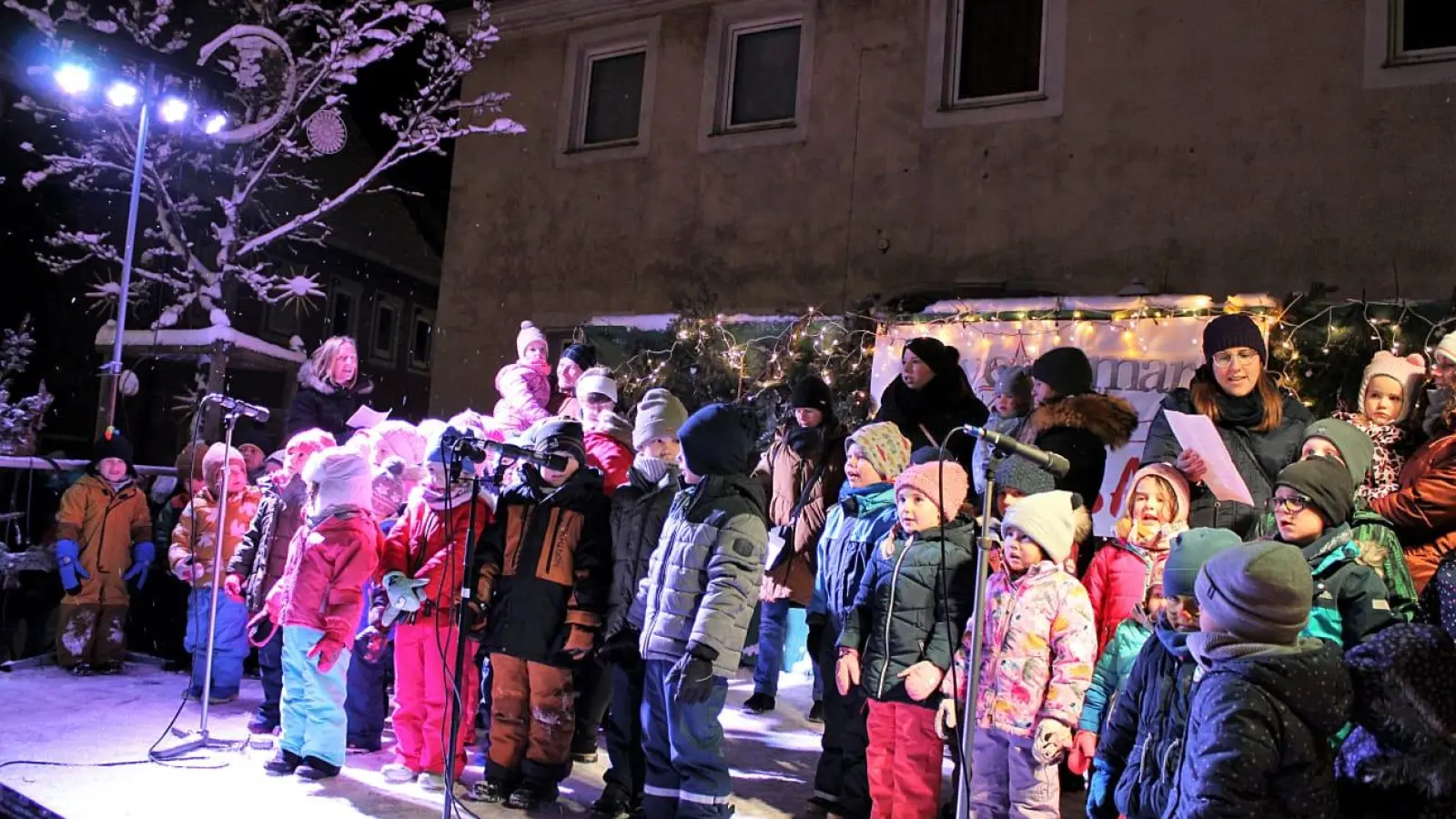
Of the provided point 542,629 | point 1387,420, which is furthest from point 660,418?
point 1387,420

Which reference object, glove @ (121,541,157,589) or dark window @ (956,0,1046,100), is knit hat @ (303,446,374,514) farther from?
dark window @ (956,0,1046,100)

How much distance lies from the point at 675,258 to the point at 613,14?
3.07 m

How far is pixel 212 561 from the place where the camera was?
24.4 feet

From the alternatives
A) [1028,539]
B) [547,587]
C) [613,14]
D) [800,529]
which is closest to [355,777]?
[547,587]

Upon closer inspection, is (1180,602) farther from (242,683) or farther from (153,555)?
(153,555)

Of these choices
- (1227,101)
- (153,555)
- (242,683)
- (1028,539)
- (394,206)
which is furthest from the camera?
(394,206)

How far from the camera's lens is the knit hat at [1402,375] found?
5.65 m

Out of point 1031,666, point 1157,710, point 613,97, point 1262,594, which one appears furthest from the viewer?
point 613,97

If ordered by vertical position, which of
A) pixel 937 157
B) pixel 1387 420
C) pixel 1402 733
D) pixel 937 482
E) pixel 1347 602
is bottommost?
pixel 1402 733

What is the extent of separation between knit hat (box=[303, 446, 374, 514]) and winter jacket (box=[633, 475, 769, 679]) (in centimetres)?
179

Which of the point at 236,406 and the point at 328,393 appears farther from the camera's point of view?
the point at 328,393

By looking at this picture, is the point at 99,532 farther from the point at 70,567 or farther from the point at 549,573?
the point at 549,573

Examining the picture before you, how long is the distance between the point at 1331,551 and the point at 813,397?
11.2 ft

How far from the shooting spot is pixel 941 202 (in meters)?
10.6
